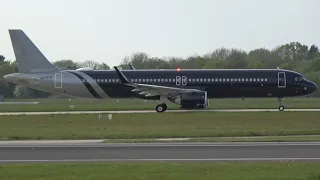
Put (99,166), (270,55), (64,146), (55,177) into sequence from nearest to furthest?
(55,177) < (99,166) < (64,146) < (270,55)

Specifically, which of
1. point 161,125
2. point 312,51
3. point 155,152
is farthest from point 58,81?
point 312,51

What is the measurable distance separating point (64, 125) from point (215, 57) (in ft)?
289

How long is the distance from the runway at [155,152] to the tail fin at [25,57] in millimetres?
26594

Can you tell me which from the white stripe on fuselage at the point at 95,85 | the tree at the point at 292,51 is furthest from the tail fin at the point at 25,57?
the tree at the point at 292,51

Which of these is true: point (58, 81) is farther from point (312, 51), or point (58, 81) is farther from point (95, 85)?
point (312, 51)

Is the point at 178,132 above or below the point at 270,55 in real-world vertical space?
below

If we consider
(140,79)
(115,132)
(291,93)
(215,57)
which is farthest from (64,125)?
(215,57)

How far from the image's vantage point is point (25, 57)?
4988cm

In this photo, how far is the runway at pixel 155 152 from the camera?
18.1 m

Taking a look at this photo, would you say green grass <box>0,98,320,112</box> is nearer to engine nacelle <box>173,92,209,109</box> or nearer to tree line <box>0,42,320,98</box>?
engine nacelle <box>173,92,209,109</box>

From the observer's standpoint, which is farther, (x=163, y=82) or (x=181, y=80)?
(x=163, y=82)

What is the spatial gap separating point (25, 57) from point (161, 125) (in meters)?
19.4

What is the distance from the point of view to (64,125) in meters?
35.9

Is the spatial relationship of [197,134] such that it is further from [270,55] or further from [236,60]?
[270,55]
